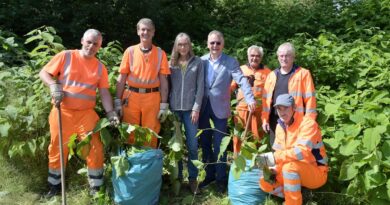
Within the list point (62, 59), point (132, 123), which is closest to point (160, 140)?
point (132, 123)

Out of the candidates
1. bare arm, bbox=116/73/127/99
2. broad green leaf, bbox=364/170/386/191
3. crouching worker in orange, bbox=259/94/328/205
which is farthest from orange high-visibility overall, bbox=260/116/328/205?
bare arm, bbox=116/73/127/99

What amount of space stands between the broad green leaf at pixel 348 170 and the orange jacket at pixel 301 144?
156 mm

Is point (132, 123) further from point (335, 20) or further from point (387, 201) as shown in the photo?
point (335, 20)

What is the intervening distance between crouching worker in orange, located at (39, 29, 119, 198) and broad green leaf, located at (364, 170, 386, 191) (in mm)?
2175

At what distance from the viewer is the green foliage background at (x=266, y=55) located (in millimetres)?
3559

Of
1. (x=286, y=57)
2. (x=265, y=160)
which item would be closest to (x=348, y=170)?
(x=265, y=160)

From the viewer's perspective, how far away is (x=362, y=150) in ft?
11.3

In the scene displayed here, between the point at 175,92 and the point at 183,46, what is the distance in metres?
0.45

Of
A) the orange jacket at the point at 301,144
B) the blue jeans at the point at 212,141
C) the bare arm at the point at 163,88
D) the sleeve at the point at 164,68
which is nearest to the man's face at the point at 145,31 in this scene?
the sleeve at the point at 164,68

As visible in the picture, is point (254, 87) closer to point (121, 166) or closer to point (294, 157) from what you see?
point (294, 157)

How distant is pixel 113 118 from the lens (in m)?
3.88

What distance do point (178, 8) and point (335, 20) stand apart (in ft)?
12.0

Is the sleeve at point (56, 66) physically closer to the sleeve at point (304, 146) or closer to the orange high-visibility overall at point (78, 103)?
the orange high-visibility overall at point (78, 103)

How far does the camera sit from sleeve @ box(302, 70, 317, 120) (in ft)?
12.0
